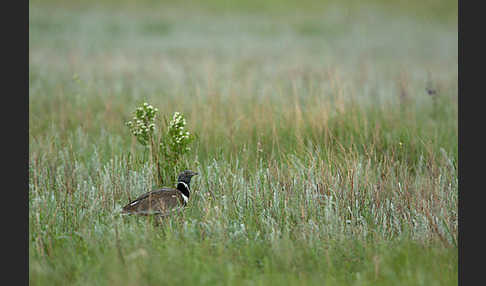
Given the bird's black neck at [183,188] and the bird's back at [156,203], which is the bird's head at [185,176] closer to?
the bird's black neck at [183,188]

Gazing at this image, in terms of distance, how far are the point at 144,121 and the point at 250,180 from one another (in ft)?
5.13

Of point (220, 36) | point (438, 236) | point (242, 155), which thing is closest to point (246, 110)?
point (242, 155)

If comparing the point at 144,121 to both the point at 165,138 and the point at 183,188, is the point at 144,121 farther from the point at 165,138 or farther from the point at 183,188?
the point at 183,188

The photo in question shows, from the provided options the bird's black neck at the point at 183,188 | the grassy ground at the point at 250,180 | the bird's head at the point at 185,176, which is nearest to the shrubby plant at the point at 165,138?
the grassy ground at the point at 250,180

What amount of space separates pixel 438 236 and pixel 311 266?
4.53 ft

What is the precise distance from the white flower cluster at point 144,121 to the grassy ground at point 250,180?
0.43m

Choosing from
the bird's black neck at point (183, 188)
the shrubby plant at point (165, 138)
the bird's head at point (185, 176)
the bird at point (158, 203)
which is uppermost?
the shrubby plant at point (165, 138)

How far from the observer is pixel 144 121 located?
18.7 ft

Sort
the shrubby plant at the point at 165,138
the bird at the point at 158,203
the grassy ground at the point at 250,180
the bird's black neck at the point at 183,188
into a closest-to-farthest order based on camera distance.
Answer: the grassy ground at the point at 250,180 < the bird at the point at 158,203 < the bird's black neck at the point at 183,188 < the shrubby plant at the point at 165,138

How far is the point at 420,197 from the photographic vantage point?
4867 mm

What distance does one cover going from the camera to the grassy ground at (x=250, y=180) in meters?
3.88

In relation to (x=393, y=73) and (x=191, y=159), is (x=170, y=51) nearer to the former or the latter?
(x=393, y=73)

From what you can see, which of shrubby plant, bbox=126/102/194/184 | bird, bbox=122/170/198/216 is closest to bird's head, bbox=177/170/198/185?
bird, bbox=122/170/198/216

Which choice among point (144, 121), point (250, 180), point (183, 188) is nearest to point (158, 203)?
point (183, 188)
